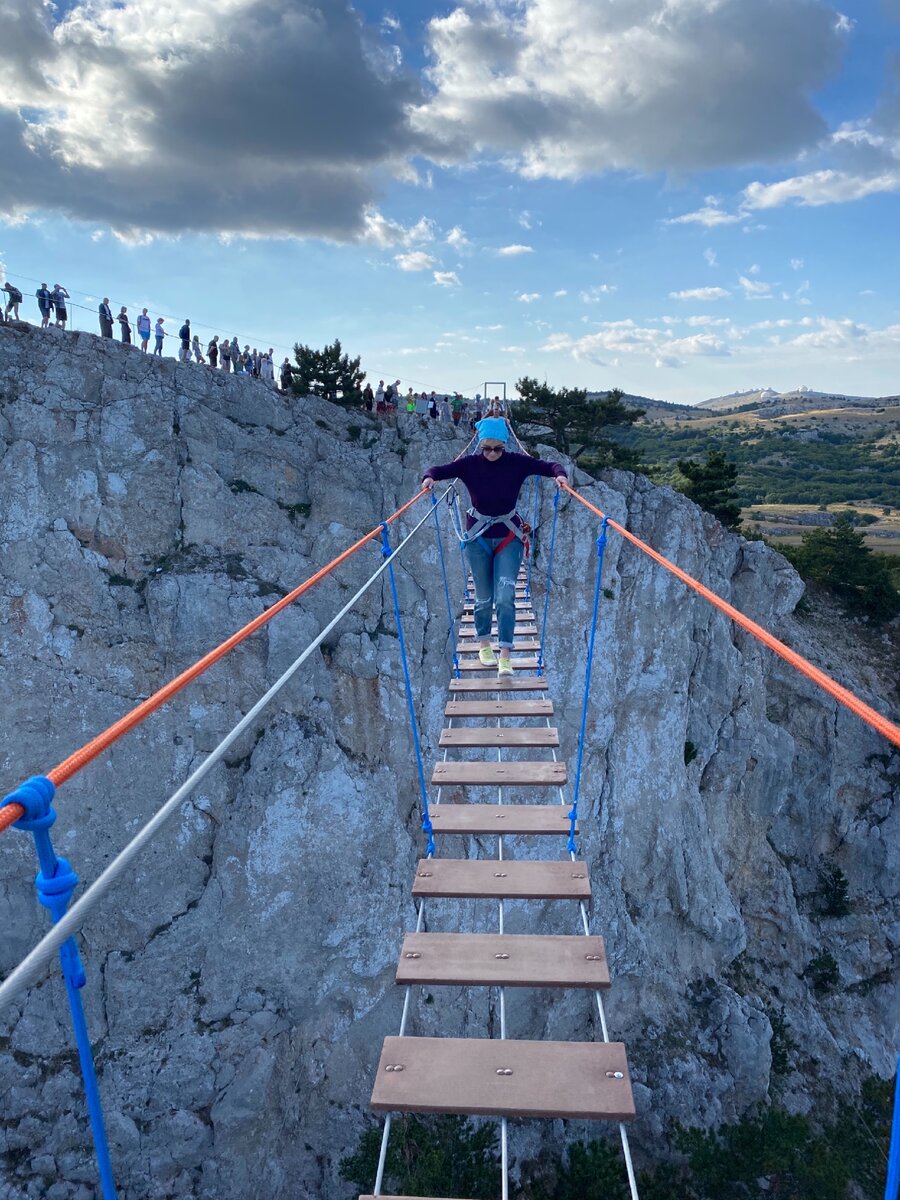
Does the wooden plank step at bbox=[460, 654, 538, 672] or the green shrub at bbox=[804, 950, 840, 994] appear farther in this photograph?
the green shrub at bbox=[804, 950, 840, 994]

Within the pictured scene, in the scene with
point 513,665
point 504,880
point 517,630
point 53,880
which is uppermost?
point 53,880

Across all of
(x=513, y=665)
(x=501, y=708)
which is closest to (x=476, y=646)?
(x=513, y=665)

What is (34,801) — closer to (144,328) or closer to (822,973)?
(144,328)

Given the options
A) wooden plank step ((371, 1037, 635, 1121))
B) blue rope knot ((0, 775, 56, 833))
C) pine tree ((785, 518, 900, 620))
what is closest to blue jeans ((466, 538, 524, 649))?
wooden plank step ((371, 1037, 635, 1121))

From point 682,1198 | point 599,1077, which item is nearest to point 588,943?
point 599,1077

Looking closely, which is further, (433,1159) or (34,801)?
(433,1159)

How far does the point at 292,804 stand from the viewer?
14953 millimetres

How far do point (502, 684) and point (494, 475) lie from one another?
6.83 ft

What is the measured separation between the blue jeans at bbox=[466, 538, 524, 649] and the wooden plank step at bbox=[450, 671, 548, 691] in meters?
0.36

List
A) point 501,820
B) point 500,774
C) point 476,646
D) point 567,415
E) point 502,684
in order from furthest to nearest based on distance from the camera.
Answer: point 567,415, point 476,646, point 502,684, point 500,774, point 501,820

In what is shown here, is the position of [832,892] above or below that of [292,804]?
below

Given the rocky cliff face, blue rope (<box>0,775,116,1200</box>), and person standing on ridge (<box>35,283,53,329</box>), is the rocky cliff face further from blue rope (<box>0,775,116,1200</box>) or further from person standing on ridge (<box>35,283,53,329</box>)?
blue rope (<box>0,775,116,1200</box>)

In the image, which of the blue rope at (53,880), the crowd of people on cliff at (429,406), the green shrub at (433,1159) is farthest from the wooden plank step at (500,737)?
the crowd of people on cliff at (429,406)

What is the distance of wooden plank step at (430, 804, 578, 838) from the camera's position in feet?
15.8
